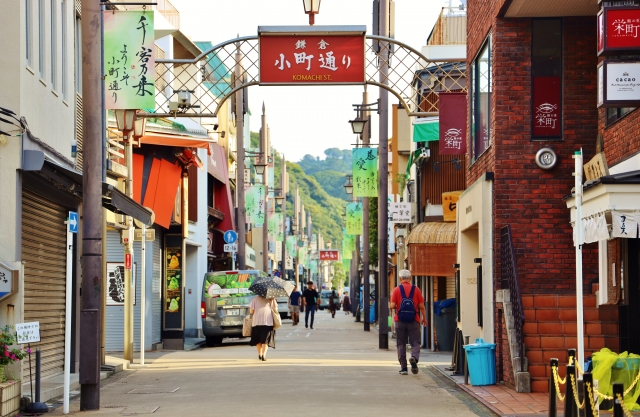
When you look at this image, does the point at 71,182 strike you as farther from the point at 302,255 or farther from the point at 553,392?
the point at 302,255

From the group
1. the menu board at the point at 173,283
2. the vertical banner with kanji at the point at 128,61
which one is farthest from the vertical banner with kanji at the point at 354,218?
the vertical banner with kanji at the point at 128,61

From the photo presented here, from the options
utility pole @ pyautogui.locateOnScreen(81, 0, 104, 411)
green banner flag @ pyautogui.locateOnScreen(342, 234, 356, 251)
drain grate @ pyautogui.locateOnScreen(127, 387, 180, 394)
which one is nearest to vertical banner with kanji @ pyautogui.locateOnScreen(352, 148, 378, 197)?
drain grate @ pyautogui.locateOnScreen(127, 387, 180, 394)

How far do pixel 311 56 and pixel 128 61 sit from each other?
333 cm

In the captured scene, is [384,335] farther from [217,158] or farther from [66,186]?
[217,158]

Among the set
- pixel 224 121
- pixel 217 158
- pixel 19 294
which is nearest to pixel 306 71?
pixel 19 294

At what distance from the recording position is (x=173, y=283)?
31578 mm

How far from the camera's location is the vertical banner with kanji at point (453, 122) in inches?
880

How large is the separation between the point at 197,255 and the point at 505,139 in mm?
21663

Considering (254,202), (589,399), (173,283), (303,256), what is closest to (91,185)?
(589,399)

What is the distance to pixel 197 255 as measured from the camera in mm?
38656

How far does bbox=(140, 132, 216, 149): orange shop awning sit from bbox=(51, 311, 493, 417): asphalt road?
5.70m

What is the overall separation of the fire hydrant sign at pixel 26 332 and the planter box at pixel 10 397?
581mm

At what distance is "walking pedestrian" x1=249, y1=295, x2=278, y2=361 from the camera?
24.1 m

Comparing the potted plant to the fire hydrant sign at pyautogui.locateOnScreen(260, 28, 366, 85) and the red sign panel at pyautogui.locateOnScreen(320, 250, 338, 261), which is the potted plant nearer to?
the fire hydrant sign at pyautogui.locateOnScreen(260, 28, 366, 85)
